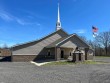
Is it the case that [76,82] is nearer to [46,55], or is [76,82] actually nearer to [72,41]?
[72,41]

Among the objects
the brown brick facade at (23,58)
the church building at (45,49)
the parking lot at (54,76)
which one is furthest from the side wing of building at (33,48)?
the parking lot at (54,76)

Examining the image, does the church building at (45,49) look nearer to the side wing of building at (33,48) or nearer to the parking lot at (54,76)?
the side wing of building at (33,48)

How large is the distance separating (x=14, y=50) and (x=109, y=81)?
22989mm

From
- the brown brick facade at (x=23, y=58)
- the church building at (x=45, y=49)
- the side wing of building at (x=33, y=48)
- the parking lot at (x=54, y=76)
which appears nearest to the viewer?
the parking lot at (x=54, y=76)

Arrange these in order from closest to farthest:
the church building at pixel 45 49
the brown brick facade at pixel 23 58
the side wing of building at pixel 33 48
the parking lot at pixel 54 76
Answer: the parking lot at pixel 54 76 → the church building at pixel 45 49 → the brown brick facade at pixel 23 58 → the side wing of building at pixel 33 48

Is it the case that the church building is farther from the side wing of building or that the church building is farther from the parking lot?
the parking lot

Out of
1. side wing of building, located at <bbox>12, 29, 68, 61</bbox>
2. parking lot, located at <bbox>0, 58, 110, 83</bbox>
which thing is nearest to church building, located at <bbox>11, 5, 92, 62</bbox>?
side wing of building, located at <bbox>12, 29, 68, 61</bbox>

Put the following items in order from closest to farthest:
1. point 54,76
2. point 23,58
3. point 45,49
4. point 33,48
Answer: point 54,76, point 23,58, point 33,48, point 45,49

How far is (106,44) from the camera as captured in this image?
78.7m

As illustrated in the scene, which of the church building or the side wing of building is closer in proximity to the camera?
the church building

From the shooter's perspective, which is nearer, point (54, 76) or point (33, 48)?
point (54, 76)

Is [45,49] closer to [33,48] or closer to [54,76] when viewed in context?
[33,48]

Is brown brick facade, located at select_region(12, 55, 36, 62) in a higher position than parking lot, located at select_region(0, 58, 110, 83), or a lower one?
higher

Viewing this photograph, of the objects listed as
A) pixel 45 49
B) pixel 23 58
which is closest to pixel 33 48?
pixel 45 49
